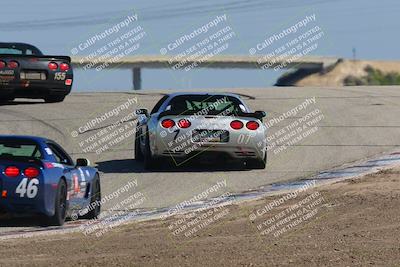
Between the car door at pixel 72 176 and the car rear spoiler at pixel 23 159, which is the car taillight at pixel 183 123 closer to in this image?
the car door at pixel 72 176

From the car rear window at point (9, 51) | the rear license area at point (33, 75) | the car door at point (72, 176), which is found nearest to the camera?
the car door at point (72, 176)

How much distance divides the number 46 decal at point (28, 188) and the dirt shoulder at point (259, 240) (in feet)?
2.82

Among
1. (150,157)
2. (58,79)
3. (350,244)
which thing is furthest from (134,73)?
(350,244)

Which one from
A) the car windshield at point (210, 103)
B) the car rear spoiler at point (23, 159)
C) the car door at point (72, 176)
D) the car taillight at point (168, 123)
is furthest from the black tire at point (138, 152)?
the car rear spoiler at point (23, 159)

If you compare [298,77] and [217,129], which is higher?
[217,129]

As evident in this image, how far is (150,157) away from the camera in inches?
691

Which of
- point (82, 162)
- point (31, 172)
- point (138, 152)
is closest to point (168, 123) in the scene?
point (138, 152)

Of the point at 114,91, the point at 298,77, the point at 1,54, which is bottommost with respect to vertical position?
the point at 298,77

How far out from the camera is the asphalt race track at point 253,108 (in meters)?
16.4

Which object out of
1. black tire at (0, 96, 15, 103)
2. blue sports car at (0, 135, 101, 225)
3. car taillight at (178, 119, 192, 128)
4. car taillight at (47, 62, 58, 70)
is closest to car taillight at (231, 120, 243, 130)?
car taillight at (178, 119, 192, 128)

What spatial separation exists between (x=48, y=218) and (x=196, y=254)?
10.2 ft

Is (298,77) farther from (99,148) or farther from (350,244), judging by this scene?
(350,244)

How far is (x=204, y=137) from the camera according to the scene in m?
17.3

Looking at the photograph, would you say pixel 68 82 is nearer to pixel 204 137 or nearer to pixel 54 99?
pixel 54 99
